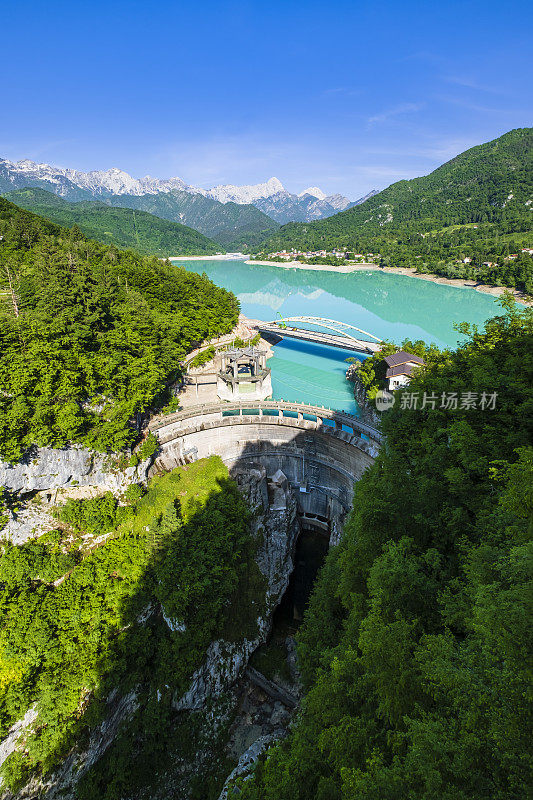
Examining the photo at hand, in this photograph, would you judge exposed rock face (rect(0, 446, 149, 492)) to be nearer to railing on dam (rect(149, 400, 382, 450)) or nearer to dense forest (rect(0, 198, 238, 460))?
dense forest (rect(0, 198, 238, 460))

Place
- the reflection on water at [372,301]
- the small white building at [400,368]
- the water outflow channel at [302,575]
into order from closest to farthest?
the water outflow channel at [302,575] < the small white building at [400,368] < the reflection on water at [372,301]

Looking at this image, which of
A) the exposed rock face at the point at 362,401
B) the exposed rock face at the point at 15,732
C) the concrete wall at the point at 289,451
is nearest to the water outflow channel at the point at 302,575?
the concrete wall at the point at 289,451

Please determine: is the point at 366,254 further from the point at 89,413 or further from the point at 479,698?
the point at 479,698

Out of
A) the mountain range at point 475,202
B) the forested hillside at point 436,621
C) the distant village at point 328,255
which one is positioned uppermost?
the mountain range at point 475,202

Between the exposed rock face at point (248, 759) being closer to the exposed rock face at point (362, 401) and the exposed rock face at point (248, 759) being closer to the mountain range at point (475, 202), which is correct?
the exposed rock face at point (362, 401)

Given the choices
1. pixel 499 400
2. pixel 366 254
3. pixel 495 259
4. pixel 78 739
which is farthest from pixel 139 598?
pixel 366 254

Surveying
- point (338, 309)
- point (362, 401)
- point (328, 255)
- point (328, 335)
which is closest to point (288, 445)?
point (362, 401)
